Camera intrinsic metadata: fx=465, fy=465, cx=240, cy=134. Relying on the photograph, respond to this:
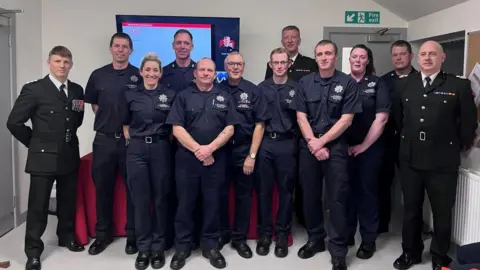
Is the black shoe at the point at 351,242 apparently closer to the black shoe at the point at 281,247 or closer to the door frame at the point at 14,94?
the black shoe at the point at 281,247

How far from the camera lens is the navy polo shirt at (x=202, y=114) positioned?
3412 mm

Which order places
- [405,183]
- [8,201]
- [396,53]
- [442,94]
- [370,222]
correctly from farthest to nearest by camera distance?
1. [8,201]
2. [396,53]
3. [370,222]
4. [405,183]
5. [442,94]

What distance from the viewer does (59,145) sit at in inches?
138

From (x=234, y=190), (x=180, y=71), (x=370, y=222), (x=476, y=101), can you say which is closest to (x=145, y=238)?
(x=234, y=190)

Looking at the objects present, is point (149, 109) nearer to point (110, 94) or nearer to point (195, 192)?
point (110, 94)

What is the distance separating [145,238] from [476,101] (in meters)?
2.67

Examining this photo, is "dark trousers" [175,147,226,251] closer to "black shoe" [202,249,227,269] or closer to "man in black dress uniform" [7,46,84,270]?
"black shoe" [202,249,227,269]

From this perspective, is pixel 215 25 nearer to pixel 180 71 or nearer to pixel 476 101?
pixel 180 71

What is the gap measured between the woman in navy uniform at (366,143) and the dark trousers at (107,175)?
5.91ft

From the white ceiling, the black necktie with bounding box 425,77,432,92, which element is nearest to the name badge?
the black necktie with bounding box 425,77,432,92

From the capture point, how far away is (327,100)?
341 cm

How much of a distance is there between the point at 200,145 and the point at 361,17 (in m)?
3.10

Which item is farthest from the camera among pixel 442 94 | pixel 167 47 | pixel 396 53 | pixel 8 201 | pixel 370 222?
pixel 167 47

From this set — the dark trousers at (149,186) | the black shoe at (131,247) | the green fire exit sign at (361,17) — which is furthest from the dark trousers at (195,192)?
the green fire exit sign at (361,17)
